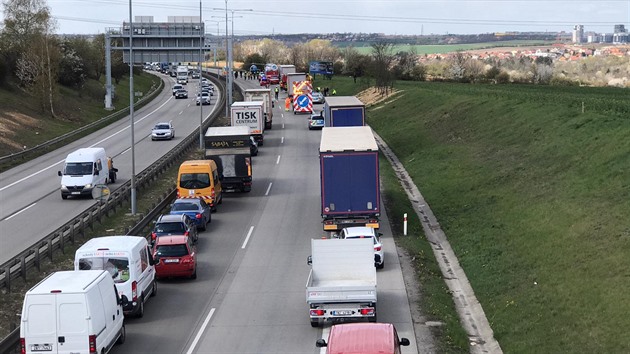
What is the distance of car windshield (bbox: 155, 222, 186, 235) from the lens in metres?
33.1

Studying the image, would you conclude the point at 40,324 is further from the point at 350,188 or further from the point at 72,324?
the point at 350,188

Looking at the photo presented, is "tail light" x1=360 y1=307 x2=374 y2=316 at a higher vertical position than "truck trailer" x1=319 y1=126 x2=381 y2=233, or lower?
lower

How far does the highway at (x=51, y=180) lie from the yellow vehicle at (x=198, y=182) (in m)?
4.76

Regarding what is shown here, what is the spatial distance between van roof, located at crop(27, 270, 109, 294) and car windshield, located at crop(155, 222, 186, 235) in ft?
39.2

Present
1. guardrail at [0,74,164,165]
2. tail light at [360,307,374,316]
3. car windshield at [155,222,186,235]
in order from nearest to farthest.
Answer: tail light at [360,307,374,316]
car windshield at [155,222,186,235]
guardrail at [0,74,164,165]

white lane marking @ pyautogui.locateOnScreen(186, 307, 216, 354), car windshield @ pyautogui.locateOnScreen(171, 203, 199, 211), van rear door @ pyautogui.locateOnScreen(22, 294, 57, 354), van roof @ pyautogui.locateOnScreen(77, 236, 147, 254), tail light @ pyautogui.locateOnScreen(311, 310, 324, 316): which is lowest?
white lane marking @ pyautogui.locateOnScreen(186, 307, 216, 354)

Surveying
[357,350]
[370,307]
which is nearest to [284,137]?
[370,307]

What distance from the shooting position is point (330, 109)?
188 ft

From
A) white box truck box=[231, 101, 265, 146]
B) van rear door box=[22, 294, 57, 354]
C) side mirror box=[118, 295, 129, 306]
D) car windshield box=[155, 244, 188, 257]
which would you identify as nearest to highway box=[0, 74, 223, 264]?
white box truck box=[231, 101, 265, 146]

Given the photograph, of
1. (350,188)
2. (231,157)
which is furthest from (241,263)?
(231,157)

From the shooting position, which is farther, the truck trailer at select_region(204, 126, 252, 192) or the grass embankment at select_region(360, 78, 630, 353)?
the truck trailer at select_region(204, 126, 252, 192)

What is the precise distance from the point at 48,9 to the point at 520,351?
83081 mm

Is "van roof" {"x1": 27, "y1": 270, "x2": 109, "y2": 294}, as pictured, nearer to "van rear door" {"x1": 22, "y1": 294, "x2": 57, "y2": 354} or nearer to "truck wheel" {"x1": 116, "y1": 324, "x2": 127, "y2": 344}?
"van rear door" {"x1": 22, "y1": 294, "x2": 57, "y2": 354}

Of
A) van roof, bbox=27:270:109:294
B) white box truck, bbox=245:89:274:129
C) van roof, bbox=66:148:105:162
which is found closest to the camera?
van roof, bbox=27:270:109:294
